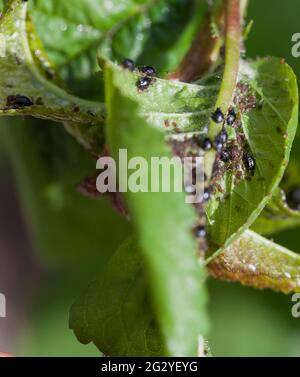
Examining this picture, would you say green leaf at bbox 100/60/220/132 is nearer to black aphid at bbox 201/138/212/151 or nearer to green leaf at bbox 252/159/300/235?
black aphid at bbox 201/138/212/151

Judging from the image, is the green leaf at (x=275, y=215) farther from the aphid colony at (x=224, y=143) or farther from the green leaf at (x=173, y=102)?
the green leaf at (x=173, y=102)

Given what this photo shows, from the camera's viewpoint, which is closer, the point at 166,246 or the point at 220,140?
the point at 166,246

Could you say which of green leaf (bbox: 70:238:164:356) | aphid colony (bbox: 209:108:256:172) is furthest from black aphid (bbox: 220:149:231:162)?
green leaf (bbox: 70:238:164:356)

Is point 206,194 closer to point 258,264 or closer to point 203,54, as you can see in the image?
point 258,264

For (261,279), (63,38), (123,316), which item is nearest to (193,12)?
(63,38)

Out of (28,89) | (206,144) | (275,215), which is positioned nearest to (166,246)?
(206,144)

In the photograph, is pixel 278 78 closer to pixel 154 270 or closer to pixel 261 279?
pixel 261 279

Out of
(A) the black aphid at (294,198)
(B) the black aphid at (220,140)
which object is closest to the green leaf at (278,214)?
(A) the black aphid at (294,198)
